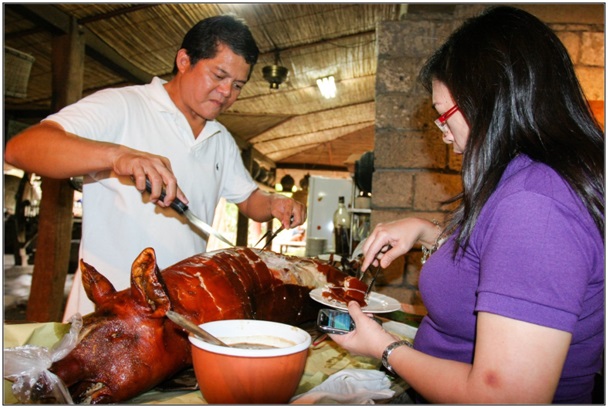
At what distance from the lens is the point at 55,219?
3.74 metres

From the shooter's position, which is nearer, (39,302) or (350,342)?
(350,342)

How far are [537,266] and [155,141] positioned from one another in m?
1.72

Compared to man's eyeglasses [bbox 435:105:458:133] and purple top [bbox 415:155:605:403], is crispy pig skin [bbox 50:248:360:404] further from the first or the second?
man's eyeglasses [bbox 435:105:458:133]

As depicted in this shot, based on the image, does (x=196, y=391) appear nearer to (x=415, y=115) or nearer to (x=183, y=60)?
(x=183, y=60)

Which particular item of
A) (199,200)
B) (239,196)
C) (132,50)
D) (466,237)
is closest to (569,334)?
(466,237)

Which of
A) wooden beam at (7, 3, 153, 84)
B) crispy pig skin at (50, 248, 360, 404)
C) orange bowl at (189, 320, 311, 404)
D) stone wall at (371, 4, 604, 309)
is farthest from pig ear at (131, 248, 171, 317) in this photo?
wooden beam at (7, 3, 153, 84)

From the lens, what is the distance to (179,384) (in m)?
1.13

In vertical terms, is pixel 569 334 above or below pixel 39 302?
above

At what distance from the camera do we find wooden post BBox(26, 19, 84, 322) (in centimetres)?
369

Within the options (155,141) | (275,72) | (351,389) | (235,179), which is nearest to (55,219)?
(235,179)

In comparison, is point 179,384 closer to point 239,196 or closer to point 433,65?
point 433,65

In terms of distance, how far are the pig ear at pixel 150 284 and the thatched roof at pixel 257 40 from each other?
331 cm

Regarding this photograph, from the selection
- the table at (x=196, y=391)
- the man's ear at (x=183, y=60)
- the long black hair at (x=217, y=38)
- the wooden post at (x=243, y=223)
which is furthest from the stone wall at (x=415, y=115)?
the wooden post at (x=243, y=223)

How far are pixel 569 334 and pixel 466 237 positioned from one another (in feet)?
0.88
